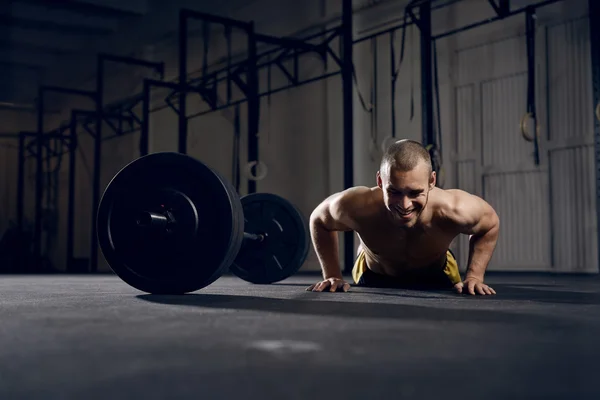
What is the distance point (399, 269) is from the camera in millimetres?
3000

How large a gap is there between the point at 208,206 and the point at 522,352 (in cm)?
145

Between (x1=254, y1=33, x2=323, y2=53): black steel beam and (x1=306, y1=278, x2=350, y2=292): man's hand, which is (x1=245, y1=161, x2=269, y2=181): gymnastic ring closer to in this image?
(x1=254, y1=33, x2=323, y2=53): black steel beam

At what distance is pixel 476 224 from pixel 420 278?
54 centimetres

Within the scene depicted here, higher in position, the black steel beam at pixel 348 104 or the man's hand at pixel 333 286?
the black steel beam at pixel 348 104

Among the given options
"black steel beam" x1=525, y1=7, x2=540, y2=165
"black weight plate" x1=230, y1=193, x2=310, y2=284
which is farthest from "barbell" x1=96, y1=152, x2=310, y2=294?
"black steel beam" x1=525, y1=7, x2=540, y2=165

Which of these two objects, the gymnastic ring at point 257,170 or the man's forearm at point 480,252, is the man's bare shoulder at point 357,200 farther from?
the gymnastic ring at point 257,170

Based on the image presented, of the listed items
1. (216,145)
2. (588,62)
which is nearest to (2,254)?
(216,145)

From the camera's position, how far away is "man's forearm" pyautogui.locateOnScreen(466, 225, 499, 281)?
2652 mm

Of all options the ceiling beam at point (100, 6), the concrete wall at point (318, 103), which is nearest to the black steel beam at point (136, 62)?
the concrete wall at point (318, 103)

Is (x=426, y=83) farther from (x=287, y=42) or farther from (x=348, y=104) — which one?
(x=287, y=42)

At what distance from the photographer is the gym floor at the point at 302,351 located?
89cm

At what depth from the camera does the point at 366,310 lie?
195cm

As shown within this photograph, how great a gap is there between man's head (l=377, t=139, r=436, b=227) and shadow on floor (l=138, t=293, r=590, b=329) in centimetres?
39

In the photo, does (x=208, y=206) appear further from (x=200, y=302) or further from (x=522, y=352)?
(x=522, y=352)
